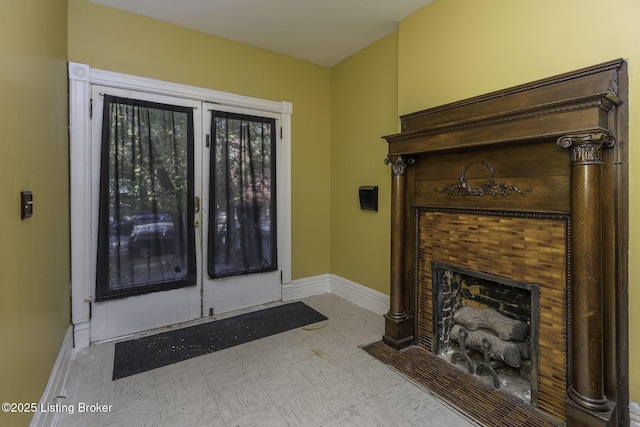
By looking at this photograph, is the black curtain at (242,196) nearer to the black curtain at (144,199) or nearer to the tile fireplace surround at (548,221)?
the black curtain at (144,199)

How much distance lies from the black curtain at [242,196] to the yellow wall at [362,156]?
803mm

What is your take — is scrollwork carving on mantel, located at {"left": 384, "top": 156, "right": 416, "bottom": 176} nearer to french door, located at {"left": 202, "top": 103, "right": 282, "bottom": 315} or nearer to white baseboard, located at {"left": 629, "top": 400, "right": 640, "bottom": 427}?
french door, located at {"left": 202, "top": 103, "right": 282, "bottom": 315}

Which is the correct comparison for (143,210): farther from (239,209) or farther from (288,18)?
(288,18)

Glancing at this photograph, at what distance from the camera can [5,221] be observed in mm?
1160

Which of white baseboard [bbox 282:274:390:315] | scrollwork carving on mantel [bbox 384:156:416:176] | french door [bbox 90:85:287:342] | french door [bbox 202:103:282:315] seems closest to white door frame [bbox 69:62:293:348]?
french door [bbox 90:85:287:342]

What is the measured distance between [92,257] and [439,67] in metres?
3.17

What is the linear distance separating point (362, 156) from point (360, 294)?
1.52m

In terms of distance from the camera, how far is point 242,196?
3162 mm

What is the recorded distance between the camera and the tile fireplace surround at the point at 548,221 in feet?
4.92

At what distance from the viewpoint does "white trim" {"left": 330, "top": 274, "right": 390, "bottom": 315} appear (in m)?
3.10

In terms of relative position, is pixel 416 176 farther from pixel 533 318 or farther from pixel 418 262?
pixel 533 318

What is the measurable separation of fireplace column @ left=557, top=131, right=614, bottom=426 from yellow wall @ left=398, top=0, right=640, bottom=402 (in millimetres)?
216

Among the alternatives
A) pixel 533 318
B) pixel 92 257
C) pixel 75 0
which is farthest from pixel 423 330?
pixel 75 0

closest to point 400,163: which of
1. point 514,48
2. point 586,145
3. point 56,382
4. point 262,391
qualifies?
point 514,48
